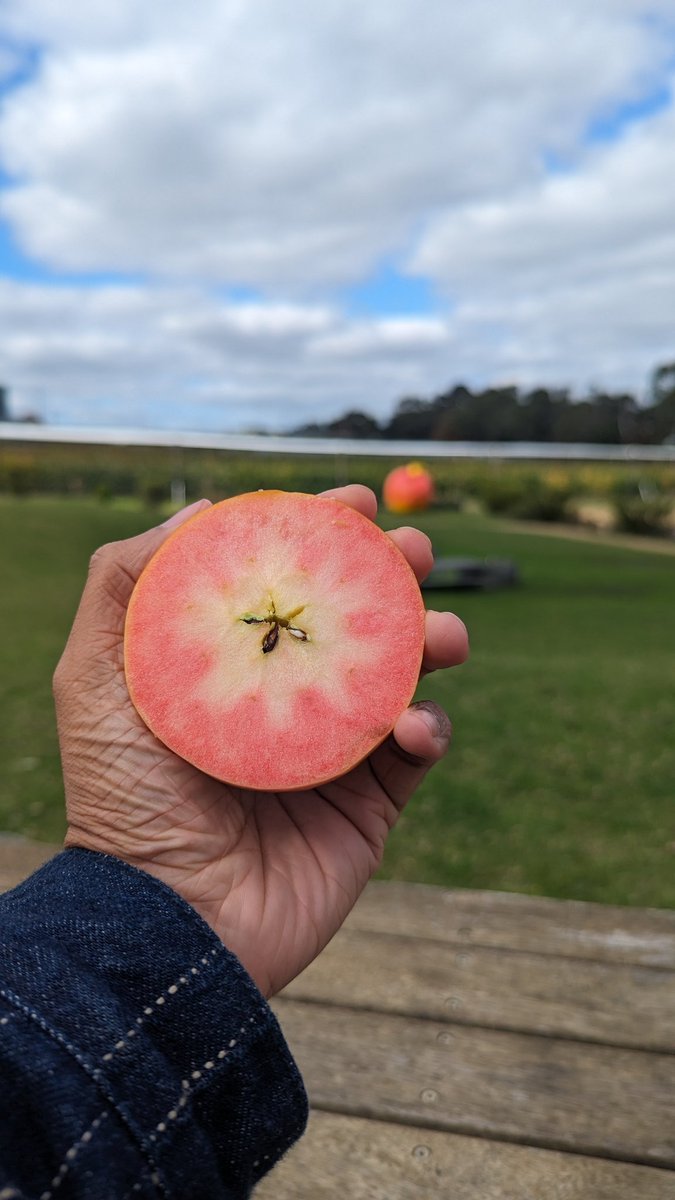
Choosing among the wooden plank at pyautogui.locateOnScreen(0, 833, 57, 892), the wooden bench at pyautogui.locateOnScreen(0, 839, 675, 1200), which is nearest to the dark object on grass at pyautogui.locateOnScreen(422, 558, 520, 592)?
the wooden plank at pyautogui.locateOnScreen(0, 833, 57, 892)

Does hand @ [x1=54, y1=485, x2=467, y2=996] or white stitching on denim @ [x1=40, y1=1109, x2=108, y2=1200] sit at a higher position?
hand @ [x1=54, y1=485, x2=467, y2=996]

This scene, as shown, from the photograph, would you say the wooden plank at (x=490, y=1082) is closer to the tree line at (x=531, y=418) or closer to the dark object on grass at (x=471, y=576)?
the dark object on grass at (x=471, y=576)

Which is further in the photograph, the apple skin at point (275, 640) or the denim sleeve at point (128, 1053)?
the apple skin at point (275, 640)

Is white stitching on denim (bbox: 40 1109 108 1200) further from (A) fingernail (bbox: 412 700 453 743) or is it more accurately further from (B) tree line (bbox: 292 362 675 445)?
(B) tree line (bbox: 292 362 675 445)

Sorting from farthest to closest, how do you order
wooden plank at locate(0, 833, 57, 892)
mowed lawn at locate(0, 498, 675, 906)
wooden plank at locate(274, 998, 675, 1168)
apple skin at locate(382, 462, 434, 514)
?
1. apple skin at locate(382, 462, 434, 514)
2. mowed lawn at locate(0, 498, 675, 906)
3. wooden plank at locate(0, 833, 57, 892)
4. wooden plank at locate(274, 998, 675, 1168)

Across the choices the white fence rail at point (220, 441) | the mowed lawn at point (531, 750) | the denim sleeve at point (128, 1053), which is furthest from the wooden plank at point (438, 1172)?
the white fence rail at point (220, 441)

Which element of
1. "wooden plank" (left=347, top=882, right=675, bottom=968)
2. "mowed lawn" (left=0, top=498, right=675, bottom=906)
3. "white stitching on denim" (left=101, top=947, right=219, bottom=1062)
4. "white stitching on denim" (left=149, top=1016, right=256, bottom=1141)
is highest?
"white stitching on denim" (left=101, top=947, right=219, bottom=1062)
